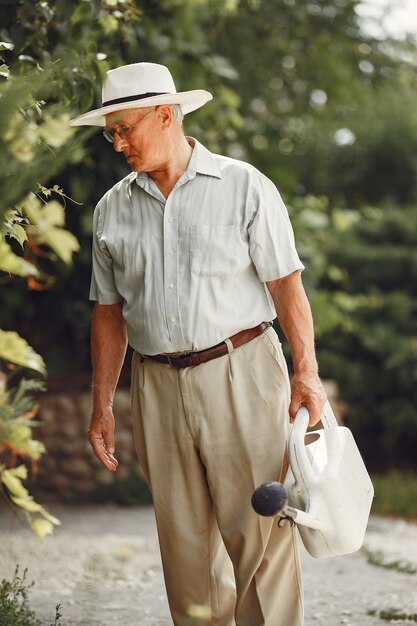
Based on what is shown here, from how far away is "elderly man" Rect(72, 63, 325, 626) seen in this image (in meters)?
3.01

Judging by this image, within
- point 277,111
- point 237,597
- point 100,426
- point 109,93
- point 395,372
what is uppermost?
point 109,93

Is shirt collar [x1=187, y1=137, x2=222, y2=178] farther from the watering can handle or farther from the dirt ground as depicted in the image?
the dirt ground

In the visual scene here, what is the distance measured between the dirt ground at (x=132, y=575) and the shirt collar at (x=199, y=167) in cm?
147

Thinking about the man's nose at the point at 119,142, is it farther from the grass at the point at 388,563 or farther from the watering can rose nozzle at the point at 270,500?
the grass at the point at 388,563

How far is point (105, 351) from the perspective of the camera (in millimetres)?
3303

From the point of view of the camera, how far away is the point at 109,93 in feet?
10.1

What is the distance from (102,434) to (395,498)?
4888 millimetres

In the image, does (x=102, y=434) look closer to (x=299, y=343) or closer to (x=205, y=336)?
(x=205, y=336)

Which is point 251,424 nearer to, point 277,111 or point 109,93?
point 109,93

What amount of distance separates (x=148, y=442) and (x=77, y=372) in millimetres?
4812

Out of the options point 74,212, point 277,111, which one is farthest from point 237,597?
point 277,111

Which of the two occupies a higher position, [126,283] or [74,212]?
[126,283]

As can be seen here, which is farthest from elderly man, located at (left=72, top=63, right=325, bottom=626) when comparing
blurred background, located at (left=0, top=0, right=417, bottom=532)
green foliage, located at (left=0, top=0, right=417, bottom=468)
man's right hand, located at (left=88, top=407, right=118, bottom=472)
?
green foliage, located at (left=0, top=0, right=417, bottom=468)

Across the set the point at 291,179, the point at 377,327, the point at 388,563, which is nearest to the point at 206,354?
the point at 388,563
